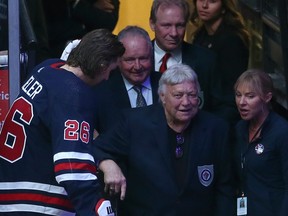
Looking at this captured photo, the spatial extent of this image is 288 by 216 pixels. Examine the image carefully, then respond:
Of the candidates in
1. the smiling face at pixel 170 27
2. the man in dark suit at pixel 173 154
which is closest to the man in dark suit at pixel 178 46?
the smiling face at pixel 170 27

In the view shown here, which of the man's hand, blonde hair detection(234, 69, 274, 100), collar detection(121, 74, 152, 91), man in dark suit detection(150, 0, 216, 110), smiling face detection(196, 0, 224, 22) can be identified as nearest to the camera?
the man's hand

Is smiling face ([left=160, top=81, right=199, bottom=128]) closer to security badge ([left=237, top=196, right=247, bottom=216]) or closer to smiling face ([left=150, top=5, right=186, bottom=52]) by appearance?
security badge ([left=237, top=196, right=247, bottom=216])

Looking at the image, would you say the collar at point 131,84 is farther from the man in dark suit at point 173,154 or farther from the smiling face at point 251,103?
the smiling face at point 251,103

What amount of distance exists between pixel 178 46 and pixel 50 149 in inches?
69.6

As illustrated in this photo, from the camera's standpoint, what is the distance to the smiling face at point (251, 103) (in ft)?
22.4

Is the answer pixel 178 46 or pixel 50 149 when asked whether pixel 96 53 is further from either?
pixel 178 46

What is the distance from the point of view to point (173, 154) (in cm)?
664

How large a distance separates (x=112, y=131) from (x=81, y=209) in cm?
112

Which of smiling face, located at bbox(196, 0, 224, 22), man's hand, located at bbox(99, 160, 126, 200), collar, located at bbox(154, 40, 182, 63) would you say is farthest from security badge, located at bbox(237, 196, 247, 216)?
smiling face, located at bbox(196, 0, 224, 22)

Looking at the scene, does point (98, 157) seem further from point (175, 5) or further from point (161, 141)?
point (175, 5)

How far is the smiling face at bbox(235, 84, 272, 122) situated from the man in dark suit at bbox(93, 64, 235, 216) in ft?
0.60

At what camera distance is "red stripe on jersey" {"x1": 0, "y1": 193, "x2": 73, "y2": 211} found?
19.5 ft

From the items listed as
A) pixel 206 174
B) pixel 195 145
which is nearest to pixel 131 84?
pixel 195 145

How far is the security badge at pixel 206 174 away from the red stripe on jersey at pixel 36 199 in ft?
3.14
